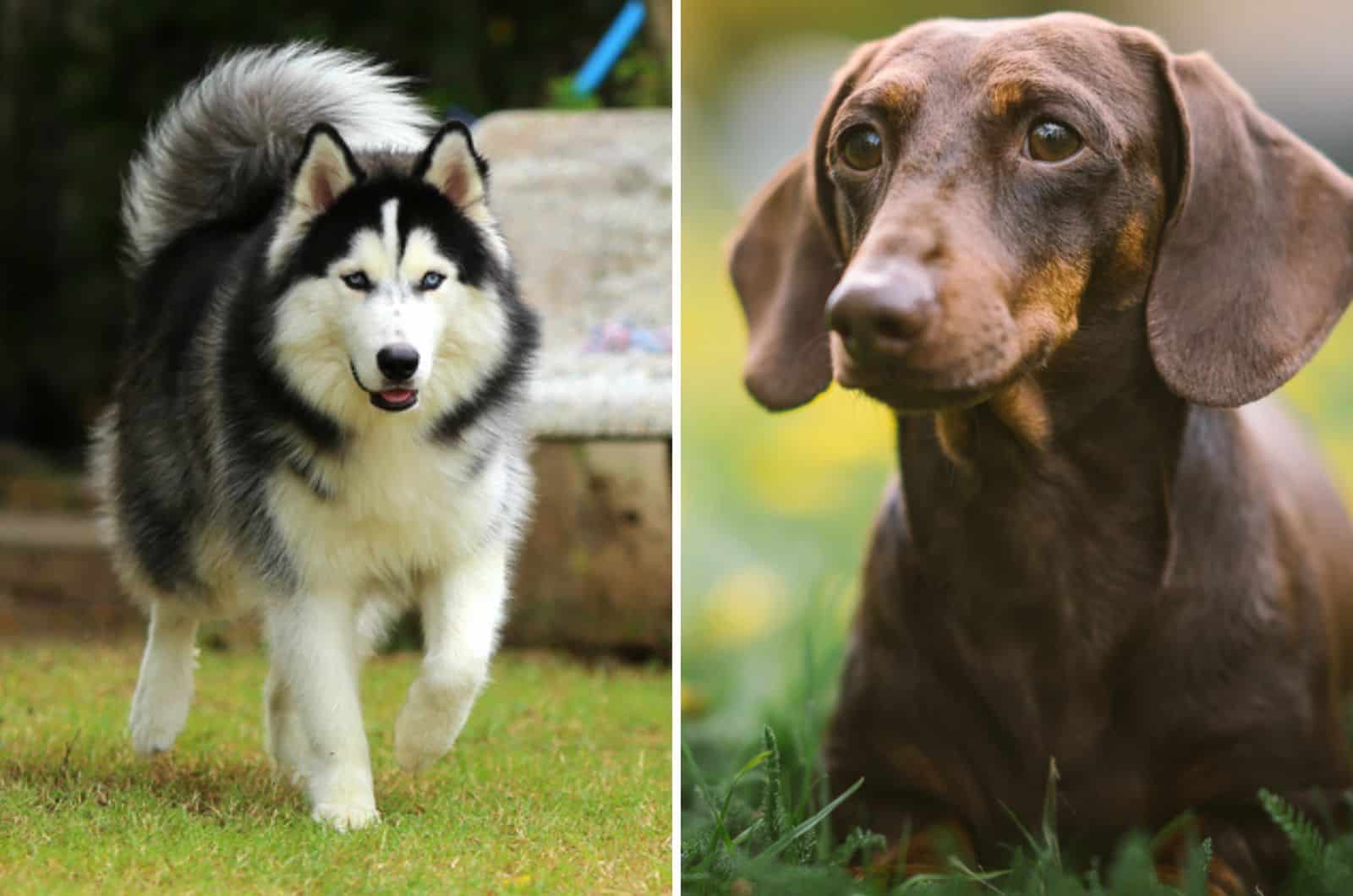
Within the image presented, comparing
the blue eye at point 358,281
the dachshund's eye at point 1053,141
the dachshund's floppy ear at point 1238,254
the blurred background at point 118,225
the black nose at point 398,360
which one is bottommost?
the blurred background at point 118,225

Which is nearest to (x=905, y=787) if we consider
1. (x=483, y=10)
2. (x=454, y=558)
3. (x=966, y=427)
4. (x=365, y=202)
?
(x=966, y=427)

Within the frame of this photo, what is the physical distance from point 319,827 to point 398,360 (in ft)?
2.67

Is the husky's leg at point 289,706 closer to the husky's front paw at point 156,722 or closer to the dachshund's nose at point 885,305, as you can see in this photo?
the husky's front paw at point 156,722

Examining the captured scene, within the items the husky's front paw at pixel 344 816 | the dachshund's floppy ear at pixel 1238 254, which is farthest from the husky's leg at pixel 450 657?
the dachshund's floppy ear at pixel 1238 254

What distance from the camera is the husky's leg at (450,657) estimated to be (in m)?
3.07

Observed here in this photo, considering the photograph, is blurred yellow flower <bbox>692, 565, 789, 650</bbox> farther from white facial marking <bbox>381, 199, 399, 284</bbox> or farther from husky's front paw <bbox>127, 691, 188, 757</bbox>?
white facial marking <bbox>381, 199, 399, 284</bbox>

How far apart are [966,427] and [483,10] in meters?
4.98

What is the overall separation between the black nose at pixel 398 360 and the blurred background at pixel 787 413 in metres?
0.90

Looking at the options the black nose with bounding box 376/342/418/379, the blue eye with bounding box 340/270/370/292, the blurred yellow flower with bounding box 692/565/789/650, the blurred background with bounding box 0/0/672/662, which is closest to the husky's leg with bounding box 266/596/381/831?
the black nose with bounding box 376/342/418/379

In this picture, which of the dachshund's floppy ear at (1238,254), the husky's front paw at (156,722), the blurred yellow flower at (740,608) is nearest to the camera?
the dachshund's floppy ear at (1238,254)

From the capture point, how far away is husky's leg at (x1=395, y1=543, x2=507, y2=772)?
121 inches

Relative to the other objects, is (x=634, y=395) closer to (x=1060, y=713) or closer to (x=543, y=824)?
(x=543, y=824)

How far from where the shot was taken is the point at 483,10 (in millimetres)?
7031

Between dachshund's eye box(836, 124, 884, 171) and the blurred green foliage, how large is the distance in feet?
12.8
